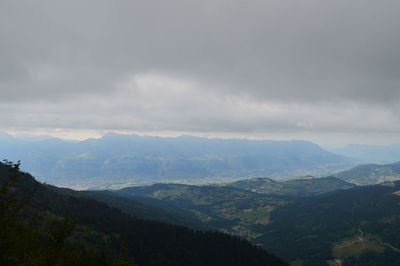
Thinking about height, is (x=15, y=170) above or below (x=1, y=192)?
above

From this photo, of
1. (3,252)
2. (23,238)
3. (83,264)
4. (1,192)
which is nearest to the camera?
(1,192)

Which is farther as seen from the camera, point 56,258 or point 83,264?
point 83,264

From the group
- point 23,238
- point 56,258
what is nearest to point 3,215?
point 56,258

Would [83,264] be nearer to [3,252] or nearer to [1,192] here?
[3,252]

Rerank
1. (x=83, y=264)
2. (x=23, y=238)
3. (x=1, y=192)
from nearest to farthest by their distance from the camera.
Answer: (x=1, y=192) → (x=23, y=238) → (x=83, y=264)

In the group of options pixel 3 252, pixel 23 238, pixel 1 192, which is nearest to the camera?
pixel 1 192

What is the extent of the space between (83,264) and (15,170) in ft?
114

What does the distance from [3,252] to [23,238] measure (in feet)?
38.3

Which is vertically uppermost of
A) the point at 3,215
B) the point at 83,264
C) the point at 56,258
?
the point at 3,215

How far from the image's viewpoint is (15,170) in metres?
43.5

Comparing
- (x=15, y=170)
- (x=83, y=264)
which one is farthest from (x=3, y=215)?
(x=83, y=264)

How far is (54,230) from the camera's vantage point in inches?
1965

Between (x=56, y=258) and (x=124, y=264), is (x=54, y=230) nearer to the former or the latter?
(x=56, y=258)

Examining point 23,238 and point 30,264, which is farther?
point 23,238
